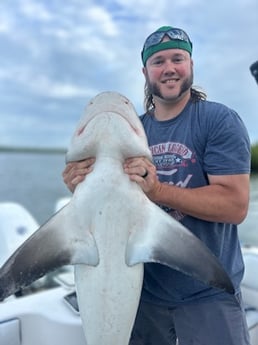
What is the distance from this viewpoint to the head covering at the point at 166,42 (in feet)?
6.82

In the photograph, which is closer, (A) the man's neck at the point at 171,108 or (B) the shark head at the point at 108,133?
(B) the shark head at the point at 108,133

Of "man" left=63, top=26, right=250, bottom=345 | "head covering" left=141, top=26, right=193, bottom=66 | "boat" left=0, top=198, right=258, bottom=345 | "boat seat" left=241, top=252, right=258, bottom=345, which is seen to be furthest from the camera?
"boat seat" left=241, top=252, right=258, bottom=345

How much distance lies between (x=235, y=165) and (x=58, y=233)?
89 centimetres

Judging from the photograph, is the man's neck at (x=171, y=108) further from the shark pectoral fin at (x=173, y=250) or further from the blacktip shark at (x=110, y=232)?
the shark pectoral fin at (x=173, y=250)

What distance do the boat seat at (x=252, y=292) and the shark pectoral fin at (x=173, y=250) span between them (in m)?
1.61

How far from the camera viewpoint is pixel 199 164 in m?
2.01

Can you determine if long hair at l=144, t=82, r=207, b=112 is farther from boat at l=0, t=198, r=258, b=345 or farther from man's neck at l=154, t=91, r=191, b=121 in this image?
boat at l=0, t=198, r=258, b=345

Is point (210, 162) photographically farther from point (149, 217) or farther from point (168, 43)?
point (168, 43)

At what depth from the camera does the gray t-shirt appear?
1923 millimetres

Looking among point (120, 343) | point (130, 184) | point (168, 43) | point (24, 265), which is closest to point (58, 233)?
point (24, 265)

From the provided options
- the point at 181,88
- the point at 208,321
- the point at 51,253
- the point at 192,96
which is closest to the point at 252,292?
the point at 208,321

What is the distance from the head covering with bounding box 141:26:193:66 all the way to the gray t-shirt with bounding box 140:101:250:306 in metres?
0.32

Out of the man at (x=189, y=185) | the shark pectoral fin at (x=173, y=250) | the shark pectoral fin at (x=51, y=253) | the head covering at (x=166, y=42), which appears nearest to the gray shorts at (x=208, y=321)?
the man at (x=189, y=185)

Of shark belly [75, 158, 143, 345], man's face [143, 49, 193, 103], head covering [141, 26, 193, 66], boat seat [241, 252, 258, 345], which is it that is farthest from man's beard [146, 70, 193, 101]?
boat seat [241, 252, 258, 345]
